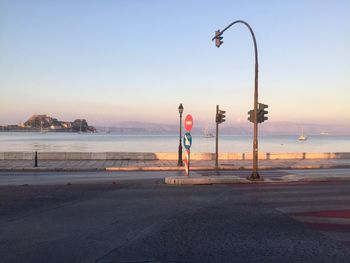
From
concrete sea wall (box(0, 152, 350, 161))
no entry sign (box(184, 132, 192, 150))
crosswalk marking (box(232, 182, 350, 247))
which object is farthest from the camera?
concrete sea wall (box(0, 152, 350, 161))

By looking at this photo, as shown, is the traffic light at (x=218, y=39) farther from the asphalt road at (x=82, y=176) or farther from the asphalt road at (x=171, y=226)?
the asphalt road at (x=171, y=226)

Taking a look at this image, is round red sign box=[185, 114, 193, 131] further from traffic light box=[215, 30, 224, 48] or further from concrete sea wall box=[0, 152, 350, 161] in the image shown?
concrete sea wall box=[0, 152, 350, 161]

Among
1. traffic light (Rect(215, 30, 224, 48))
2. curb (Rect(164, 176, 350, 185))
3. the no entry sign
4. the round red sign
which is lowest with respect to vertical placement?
curb (Rect(164, 176, 350, 185))

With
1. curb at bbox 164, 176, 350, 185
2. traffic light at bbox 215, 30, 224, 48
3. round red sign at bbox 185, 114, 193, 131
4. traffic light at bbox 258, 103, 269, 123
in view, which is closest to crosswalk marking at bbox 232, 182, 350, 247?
curb at bbox 164, 176, 350, 185

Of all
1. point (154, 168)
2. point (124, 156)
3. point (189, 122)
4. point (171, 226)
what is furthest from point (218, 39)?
point (124, 156)

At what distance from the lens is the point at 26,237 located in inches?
295

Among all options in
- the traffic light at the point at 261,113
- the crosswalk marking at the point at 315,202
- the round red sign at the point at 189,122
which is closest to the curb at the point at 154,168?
the round red sign at the point at 189,122

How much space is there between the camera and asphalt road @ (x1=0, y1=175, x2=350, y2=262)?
6.46 metres

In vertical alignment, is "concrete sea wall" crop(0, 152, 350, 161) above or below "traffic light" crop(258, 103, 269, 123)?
below

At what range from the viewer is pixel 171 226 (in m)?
8.27

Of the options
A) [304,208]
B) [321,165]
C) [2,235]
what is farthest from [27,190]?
[321,165]

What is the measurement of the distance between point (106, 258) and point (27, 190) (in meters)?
8.46

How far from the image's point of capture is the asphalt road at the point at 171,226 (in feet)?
21.2

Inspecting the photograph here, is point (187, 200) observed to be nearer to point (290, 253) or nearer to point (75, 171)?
point (290, 253)
